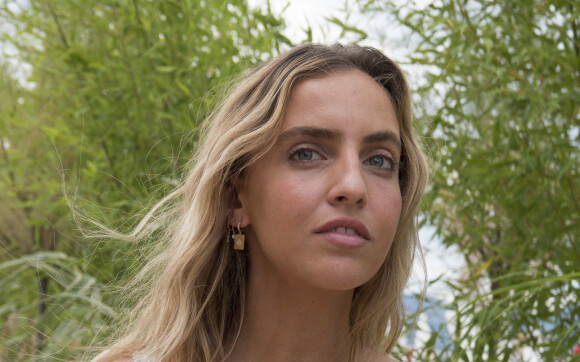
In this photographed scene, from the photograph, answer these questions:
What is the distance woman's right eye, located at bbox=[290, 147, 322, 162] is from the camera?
5.50 ft

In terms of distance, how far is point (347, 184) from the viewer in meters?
1.60

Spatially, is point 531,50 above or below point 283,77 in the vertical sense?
above

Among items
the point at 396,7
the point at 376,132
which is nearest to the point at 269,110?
the point at 376,132

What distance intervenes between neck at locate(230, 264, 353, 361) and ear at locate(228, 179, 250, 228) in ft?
0.44

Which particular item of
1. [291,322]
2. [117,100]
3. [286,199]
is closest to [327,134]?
[286,199]

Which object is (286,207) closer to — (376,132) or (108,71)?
(376,132)

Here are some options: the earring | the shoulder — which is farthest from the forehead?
the shoulder

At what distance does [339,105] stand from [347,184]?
21cm

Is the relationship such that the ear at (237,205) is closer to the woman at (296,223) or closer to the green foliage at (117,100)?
the woman at (296,223)

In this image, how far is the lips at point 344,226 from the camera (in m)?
1.59

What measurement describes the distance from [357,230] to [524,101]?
3.69 feet

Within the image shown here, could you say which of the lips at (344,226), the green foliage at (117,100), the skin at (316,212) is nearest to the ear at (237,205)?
the skin at (316,212)

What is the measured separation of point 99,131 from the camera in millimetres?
2971

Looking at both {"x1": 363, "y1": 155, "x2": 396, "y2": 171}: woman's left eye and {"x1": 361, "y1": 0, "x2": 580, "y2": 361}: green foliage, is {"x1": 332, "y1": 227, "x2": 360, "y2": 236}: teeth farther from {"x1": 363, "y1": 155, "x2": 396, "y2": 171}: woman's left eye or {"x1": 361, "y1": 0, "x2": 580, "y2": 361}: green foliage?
{"x1": 361, "y1": 0, "x2": 580, "y2": 361}: green foliage
